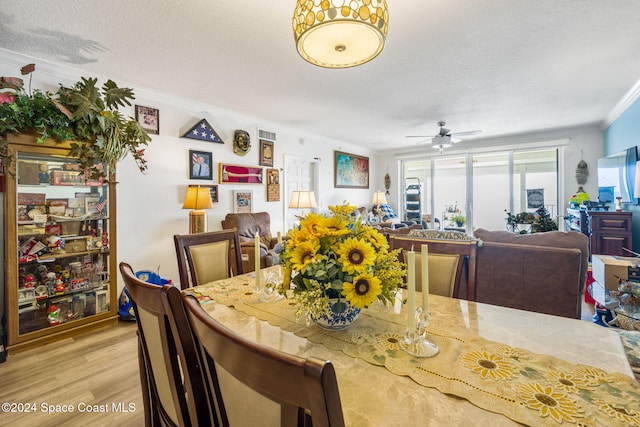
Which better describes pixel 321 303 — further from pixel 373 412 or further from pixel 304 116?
pixel 304 116

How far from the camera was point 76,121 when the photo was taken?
2396mm

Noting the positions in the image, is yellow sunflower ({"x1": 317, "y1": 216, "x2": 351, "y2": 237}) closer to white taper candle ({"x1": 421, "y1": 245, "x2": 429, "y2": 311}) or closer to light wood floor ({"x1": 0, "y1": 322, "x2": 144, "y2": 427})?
white taper candle ({"x1": 421, "y1": 245, "x2": 429, "y2": 311})

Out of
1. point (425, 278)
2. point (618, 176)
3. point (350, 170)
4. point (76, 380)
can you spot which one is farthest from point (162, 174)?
point (618, 176)

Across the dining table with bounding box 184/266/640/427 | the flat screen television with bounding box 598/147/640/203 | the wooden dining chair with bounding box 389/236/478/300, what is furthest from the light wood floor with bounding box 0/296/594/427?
the flat screen television with bounding box 598/147/640/203

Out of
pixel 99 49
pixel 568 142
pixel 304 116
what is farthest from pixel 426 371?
pixel 568 142

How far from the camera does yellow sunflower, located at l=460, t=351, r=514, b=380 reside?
79cm

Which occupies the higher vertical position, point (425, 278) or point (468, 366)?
point (425, 278)

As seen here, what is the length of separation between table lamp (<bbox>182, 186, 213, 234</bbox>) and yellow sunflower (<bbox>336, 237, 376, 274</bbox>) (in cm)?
293

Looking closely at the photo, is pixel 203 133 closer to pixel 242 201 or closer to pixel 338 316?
pixel 242 201

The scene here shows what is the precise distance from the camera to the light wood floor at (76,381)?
5.42 ft

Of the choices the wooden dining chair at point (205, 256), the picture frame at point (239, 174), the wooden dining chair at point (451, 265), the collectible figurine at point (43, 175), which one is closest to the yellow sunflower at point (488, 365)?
the wooden dining chair at point (451, 265)

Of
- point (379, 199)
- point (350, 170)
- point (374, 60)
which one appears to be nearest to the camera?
point (374, 60)

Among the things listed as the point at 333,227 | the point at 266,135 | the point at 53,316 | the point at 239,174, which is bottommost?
the point at 53,316

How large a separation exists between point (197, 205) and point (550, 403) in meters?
3.47
